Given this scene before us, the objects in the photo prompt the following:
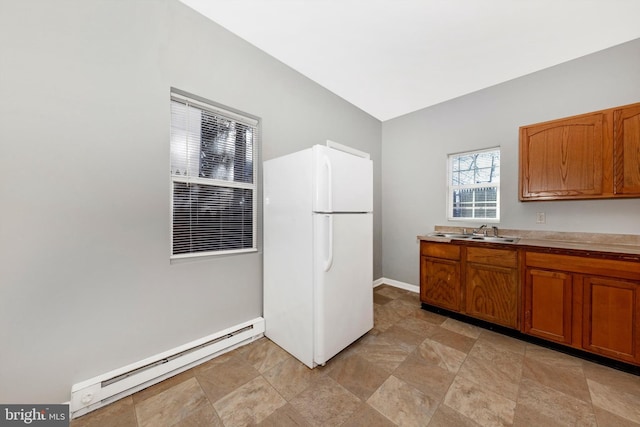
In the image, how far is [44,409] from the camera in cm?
131

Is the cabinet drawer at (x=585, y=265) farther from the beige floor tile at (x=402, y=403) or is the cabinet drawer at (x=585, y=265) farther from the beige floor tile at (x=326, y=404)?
the beige floor tile at (x=326, y=404)

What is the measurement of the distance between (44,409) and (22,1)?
231 cm

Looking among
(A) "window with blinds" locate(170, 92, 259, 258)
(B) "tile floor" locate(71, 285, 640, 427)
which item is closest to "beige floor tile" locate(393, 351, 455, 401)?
(B) "tile floor" locate(71, 285, 640, 427)

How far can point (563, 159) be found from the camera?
2.22m

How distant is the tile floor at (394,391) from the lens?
138 cm

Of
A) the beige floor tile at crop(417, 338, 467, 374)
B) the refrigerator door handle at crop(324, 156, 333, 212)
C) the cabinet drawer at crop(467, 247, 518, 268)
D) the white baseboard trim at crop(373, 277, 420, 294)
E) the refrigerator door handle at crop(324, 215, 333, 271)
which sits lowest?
the beige floor tile at crop(417, 338, 467, 374)

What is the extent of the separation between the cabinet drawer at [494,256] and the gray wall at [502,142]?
0.67 m

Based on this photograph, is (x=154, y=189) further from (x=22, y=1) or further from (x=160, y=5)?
(x=160, y=5)

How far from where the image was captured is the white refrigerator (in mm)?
1780

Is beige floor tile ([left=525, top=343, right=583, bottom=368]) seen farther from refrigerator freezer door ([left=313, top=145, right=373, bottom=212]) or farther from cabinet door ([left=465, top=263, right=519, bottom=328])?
refrigerator freezer door ([left=313, top=145, right=373, bottom=212])

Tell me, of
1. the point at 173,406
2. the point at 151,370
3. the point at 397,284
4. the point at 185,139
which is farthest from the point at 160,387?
the point at 397,284

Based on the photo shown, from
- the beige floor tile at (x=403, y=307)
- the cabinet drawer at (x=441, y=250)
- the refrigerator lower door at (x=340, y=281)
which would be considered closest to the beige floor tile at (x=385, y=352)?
the refrigerator lower door at (x=340, y=281)

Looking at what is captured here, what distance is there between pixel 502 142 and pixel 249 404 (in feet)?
12.1

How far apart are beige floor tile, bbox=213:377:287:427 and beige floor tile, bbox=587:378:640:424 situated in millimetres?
2085
